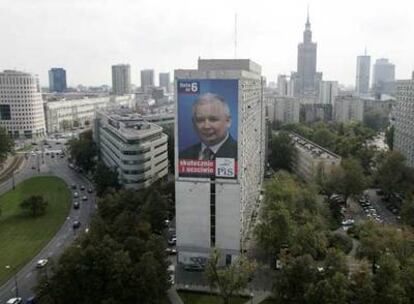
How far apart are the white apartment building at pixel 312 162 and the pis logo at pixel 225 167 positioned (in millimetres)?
26708

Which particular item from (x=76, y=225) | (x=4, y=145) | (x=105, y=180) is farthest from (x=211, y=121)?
(x=4, y=145)

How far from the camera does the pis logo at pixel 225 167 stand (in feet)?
135

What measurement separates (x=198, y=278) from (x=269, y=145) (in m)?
50.1

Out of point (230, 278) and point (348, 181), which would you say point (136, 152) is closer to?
point (348, 181)

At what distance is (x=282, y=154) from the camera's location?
269 feet

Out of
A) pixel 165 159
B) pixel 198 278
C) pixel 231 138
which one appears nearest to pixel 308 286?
pixel 198 278

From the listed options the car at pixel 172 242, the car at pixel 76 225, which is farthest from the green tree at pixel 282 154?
the car at pixel 76 225

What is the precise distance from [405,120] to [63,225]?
55.8 m

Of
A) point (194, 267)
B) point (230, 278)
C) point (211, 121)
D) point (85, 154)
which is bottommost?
point (194, 267)

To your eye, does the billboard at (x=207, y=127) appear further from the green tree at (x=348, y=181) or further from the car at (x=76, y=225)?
the green tree at (x=348, y=181)

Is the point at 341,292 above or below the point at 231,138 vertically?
below

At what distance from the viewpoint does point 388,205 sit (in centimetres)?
6222

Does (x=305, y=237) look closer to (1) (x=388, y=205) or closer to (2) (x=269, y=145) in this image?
(1) (x=388, y=205)

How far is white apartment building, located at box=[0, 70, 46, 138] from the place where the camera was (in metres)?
128
